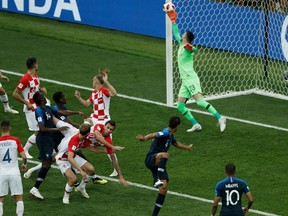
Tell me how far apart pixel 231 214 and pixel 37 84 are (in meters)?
7.00

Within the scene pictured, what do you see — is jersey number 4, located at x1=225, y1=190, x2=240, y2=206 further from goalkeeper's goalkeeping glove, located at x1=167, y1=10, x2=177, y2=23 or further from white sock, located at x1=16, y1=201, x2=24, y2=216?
goalkeeper's goalkeeping glove, located at x1=167, y1=10, x2=177, y2=23

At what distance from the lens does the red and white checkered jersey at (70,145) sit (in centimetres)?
1966

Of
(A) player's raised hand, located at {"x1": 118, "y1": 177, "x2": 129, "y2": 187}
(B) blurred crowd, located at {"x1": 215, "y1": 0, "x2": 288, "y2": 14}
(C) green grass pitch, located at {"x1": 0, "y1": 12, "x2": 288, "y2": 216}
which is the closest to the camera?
(A) player's raised hand, located at {"x1": 118, "y1": 177, "x2": 129, "y2": 187}

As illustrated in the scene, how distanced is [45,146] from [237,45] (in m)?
9.42

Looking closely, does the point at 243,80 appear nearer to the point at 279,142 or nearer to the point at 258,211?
the point at 279,142

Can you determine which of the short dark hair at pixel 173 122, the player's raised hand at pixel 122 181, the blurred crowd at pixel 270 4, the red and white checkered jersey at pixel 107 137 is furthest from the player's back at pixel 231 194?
the blurred crowd at pixel 270 4

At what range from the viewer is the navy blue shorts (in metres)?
20.4

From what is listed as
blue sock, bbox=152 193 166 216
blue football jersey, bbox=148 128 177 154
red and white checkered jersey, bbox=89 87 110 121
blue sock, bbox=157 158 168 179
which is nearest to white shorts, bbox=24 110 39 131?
red and white checkered jersey, bbox=89 87 110 121

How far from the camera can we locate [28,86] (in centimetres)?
2288

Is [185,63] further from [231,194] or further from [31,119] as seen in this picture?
[231,194]

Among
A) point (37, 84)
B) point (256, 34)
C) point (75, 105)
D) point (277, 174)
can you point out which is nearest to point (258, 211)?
point (277, 174)

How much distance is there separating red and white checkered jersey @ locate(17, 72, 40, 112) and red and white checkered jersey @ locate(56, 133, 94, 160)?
8.55 feet

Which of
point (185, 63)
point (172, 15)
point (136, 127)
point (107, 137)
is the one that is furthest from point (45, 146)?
point (172, 15)

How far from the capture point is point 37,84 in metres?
23.0
